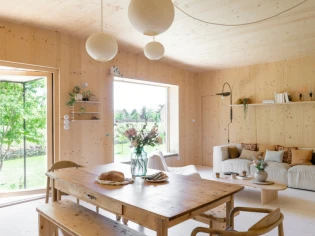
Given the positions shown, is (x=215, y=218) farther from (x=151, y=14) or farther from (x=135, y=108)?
(x=135, y=108)

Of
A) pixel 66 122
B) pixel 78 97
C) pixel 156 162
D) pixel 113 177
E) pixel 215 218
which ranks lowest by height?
pixel 215 218

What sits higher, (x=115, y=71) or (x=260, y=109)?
(x=115, y=71)

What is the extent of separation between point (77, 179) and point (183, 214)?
1196mm

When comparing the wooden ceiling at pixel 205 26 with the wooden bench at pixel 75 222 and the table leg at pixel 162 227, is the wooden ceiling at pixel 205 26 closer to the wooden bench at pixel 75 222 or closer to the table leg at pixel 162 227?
the wooden bench at pixel 75 222

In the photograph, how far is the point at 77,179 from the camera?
90.6 inches

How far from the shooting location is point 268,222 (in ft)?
4.58

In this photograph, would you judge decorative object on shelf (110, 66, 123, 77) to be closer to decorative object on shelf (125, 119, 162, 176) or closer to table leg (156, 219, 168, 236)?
decorative object on shelf (125, 119, 162, 176)

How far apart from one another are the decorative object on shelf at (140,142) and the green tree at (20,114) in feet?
8.31

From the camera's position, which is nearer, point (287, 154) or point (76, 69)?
point (76, 69)

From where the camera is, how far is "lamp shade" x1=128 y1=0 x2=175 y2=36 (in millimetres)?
1468

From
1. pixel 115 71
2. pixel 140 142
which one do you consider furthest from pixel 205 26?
pixel 140 142

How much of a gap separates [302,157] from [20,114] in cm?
517

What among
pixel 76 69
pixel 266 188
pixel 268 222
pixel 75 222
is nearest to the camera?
pixel 268 222

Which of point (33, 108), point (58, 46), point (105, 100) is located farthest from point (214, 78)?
point (33, 108)
